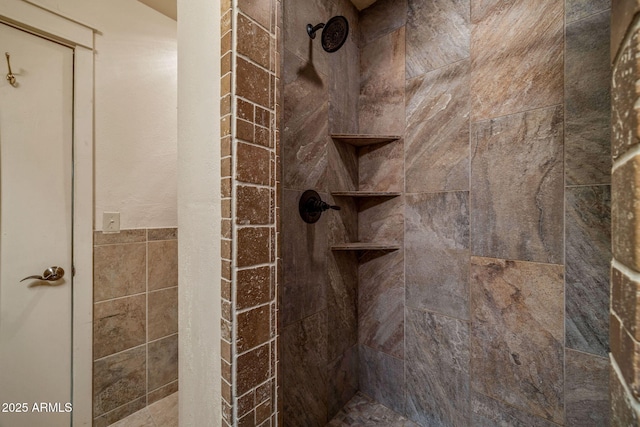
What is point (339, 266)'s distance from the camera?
1.33 meters

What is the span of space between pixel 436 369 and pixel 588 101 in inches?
50.0

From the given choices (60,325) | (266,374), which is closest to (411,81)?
(266,374)

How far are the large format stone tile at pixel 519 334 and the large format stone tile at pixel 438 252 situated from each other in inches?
2.4

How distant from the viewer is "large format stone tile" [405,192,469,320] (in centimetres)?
113

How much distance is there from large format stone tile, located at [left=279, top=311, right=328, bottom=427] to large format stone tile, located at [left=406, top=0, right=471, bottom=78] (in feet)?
4.49

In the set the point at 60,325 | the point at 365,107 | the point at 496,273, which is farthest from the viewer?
the point at 365,107

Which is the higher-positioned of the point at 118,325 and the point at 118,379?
the point at 118,325

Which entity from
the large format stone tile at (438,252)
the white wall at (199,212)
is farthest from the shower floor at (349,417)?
the white wall at (199,212)

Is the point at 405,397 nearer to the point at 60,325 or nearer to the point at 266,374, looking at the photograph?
the point at 266,374

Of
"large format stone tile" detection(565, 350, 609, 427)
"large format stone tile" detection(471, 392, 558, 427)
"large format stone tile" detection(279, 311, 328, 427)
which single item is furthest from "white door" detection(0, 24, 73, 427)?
"large format stone tile" detection(565, 350, 609, 427)

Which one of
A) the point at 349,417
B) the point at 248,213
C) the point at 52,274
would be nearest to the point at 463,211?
the point at 248,213

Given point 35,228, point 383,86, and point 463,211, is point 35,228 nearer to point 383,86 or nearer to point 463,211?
point 383,86

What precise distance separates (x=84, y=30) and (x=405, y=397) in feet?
8.17

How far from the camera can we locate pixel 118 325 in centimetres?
130
